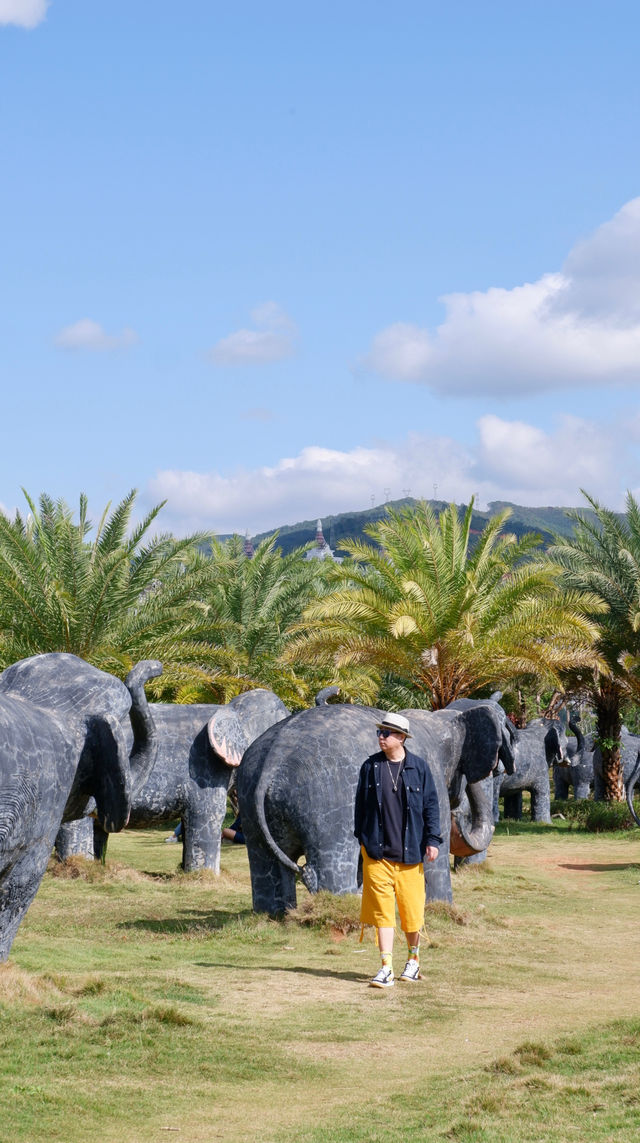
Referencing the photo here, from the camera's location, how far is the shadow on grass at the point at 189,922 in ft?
30.2

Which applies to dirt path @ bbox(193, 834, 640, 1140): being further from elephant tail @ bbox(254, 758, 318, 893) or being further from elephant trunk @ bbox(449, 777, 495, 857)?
elephant trunk @ bbox(449, 777, 495, 857)

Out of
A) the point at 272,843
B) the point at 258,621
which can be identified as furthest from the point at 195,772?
the point at 258,621

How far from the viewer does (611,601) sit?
22156mm

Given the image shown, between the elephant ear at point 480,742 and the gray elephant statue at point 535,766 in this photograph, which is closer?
the elephant ear at point 480,742

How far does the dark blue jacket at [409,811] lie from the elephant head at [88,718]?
1.51 metres

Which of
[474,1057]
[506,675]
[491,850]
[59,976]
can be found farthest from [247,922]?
[506,675]

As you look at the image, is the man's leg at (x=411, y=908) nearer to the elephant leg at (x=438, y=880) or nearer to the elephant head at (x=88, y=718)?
the elephant head at (x=88, y=718)

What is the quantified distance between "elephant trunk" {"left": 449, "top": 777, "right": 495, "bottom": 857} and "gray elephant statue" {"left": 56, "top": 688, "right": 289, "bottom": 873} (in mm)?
2443

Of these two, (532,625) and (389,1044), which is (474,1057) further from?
(532,625)

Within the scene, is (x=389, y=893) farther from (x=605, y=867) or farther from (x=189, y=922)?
(x=605, y=867)

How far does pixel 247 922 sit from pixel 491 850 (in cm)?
893

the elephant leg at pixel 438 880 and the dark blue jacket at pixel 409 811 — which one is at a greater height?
the dark blue jacket at pixel 409 811

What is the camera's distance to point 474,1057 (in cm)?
581

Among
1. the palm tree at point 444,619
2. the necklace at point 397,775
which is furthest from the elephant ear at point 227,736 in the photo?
the necklace at point 397,775
